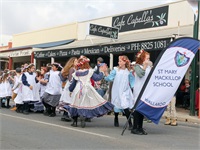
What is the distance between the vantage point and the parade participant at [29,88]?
40.0 feet

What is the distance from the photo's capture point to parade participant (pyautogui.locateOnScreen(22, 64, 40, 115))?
1220 cm

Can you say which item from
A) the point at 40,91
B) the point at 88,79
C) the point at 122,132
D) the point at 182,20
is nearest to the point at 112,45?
the point at 182,20

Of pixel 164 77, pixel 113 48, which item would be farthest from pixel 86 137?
pixel 113 48

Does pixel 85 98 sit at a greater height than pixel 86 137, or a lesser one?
greater

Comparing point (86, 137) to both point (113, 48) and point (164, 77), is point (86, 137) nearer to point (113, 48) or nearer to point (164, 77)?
point (164, 77)

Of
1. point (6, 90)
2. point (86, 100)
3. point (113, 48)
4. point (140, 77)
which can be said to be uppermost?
point (113, 48)

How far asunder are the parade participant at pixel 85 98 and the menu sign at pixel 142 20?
10803 mm

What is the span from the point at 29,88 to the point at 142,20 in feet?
32.6

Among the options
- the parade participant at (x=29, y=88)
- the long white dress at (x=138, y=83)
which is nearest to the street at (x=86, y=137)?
the long white dress at (x=138, y=83)

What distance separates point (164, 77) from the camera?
7.93 metres

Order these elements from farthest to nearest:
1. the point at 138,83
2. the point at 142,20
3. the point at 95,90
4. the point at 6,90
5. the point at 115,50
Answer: the point at 142,20 → the point at 115,50 → the point at 6,90 → the point at 95,90 → the point at 138,83

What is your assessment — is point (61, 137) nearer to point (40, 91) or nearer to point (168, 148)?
point (168, 148)

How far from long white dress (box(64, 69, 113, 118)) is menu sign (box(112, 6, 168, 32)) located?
1091cm

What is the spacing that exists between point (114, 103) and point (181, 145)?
2372 millimetres
